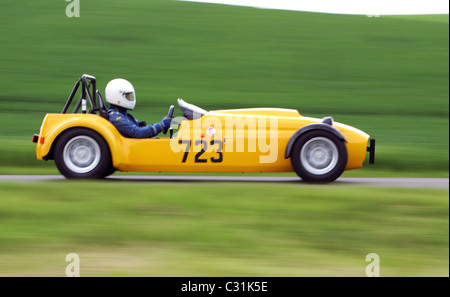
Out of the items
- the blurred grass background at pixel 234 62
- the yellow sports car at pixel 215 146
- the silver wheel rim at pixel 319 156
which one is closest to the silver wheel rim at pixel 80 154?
the yellow sports car at pixel 215 146

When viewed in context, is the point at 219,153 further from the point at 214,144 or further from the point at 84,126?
the point at 84,126

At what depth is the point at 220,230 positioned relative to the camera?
247 inches

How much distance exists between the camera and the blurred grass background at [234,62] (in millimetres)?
16469

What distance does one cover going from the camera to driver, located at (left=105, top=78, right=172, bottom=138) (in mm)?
8758

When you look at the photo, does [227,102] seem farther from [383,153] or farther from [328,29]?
[328,29]

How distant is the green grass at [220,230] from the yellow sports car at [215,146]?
66 cm

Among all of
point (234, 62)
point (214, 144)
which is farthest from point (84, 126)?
point (234, 62)

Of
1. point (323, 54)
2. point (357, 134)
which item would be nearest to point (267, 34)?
point (323, 54)

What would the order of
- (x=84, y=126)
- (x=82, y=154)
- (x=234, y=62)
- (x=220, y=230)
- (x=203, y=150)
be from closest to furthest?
(x=220, y=230) → (x=203, y=150) → (x=84, y=126) → (x=82, y=154) → (x=234, y=62)

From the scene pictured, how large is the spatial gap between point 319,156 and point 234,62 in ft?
36.6

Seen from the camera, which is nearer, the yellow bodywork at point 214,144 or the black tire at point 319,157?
the black tire at point 319,157

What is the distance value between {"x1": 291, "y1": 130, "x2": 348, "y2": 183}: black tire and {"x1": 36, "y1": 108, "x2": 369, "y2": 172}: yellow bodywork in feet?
0.62

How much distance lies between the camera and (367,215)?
22.5 ft

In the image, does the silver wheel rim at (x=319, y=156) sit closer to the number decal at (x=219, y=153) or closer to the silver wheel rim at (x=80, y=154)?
the number decal at (x=219, y=153)
